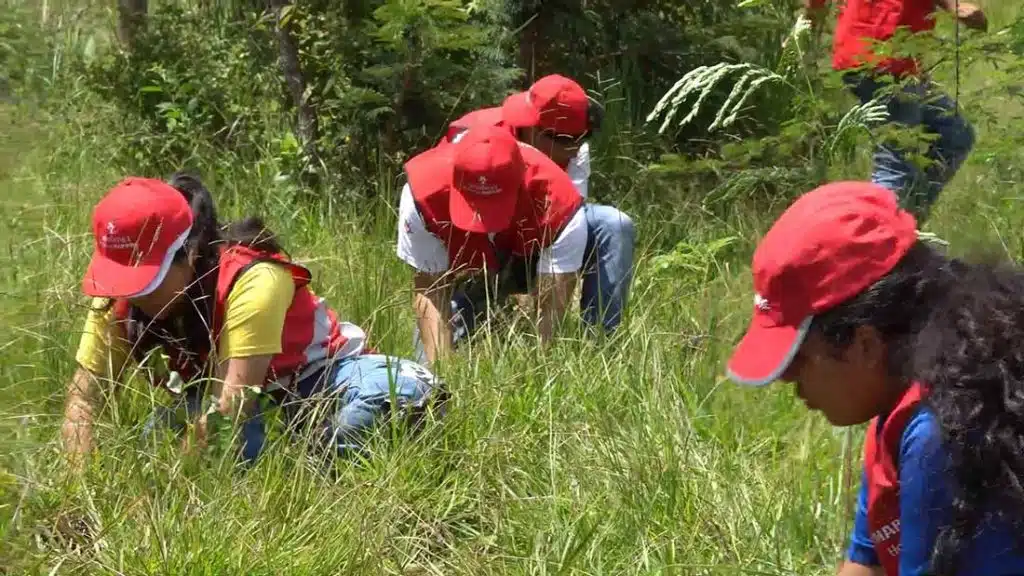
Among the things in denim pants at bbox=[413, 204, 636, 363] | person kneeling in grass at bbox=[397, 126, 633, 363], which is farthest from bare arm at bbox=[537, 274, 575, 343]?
denim pants at bbox=[413, 204, 636, 363]

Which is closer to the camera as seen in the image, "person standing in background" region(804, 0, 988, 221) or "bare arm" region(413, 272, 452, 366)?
"bare arm" region(413, 272, 452, 366)

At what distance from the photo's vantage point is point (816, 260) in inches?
72.2

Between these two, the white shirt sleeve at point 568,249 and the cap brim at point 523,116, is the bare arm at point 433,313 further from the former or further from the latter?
the cap brim at point 523,116

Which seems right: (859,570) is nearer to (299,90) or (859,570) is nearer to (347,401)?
(347,401)

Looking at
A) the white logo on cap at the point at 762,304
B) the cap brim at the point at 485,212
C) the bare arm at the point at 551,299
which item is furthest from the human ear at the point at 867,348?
the cap brim at the point at 485,212

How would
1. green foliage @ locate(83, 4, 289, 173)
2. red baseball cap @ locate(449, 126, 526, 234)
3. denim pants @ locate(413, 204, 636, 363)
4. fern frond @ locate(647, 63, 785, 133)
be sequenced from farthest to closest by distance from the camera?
green foliage @ locate(83, 4, 289, 173) → denim pants @ locate(413, 204, 636, 363) → red baseball cap @ locate(449, 126, 526, 234) → fern frond @ locate(647, 63, 785, 133)

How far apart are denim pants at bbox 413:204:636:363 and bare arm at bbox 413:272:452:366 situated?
10 centimetres

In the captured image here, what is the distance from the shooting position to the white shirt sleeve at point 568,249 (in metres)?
3.78

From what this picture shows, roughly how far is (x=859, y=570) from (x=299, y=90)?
3.46 metres

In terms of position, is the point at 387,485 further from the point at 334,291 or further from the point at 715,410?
the point at 334,291

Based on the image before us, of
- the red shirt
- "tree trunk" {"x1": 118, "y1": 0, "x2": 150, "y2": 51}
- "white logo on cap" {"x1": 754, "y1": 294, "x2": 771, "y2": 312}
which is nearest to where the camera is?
"white logo on cap" {"x1": 754, "y1": 294, "x2": 771, "y2": 312}

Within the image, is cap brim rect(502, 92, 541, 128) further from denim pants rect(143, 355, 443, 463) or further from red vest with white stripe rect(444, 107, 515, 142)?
denim pants rect(143, 355, 443, 463)

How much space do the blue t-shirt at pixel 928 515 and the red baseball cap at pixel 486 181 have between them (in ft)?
5.95

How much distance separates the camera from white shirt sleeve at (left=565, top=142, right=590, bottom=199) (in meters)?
4.30
